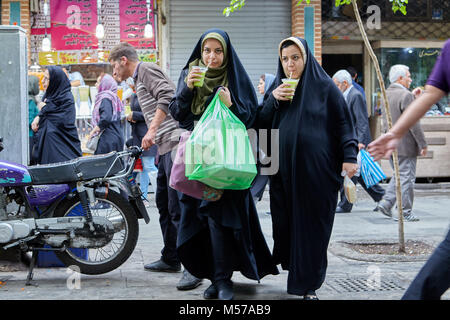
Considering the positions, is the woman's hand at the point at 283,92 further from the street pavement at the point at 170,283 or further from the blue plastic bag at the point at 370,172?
the blue plastic bag at the point at 370,172

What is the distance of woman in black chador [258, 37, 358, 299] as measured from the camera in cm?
462

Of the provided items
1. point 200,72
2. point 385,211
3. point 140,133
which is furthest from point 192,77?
point 385,211

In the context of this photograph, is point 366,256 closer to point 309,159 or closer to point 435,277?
point 309,159

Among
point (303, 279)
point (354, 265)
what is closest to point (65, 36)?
point (354, 265)

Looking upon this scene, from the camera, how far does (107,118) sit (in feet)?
29.0

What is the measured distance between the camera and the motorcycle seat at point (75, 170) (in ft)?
17.5

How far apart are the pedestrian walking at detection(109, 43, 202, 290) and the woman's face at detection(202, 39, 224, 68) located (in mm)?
825

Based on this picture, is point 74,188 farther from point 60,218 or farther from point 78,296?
point 78,296

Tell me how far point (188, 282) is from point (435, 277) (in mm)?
2394

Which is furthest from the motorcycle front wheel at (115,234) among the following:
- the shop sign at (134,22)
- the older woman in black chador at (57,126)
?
the shop sign at (134,22)

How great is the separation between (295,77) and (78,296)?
2.26m

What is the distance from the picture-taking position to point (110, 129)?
355 inches

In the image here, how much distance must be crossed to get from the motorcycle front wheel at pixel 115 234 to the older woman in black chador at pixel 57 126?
7.93 ft

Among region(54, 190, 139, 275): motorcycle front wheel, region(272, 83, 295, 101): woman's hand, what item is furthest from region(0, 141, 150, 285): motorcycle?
region(272, 83, 295, 101): woman's hand
